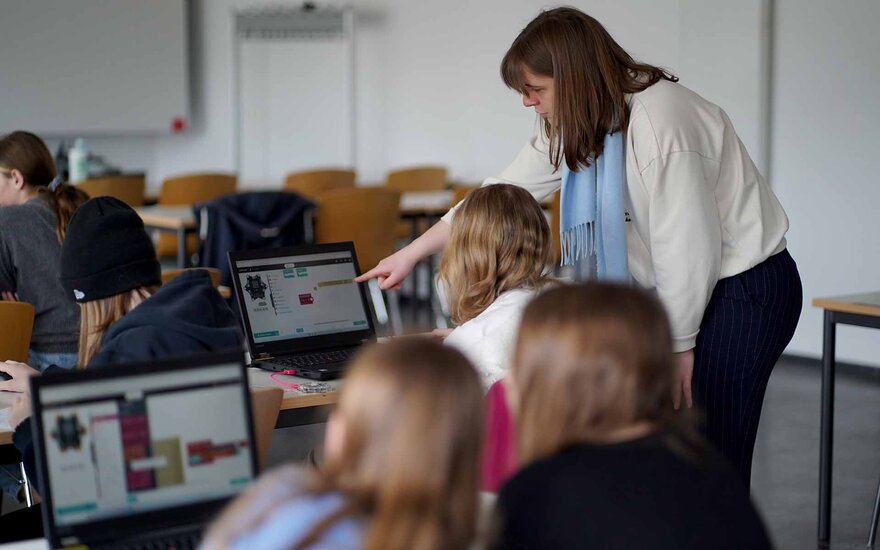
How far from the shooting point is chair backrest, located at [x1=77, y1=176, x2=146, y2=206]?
6.80 metres

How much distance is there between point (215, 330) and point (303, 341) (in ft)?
2.17

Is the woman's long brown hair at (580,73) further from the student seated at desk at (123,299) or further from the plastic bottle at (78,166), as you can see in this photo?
the plastic bottle at (78,166)

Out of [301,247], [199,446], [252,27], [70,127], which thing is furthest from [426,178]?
[199,446]

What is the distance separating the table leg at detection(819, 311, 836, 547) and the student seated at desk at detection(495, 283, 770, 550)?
91.6 inches

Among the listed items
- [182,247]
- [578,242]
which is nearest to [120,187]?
[182,247]

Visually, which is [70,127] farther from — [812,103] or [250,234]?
[812,103]

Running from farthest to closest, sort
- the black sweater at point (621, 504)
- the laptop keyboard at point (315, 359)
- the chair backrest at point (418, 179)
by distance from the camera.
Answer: the chair backrest at point (418, 179) → the laptop keyboard at point (315, 359) → the black sweater at point (621, 504)

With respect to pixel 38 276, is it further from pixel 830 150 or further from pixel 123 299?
pixel 830 150

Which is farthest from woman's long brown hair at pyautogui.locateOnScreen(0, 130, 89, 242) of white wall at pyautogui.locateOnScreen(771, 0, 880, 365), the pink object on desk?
white wall at pyautogui.locateOnScreen(771, 0, 880, 365)

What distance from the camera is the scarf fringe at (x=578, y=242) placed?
2.80 metres

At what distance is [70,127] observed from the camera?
8805 mm

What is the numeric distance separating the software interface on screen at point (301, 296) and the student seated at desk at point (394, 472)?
174cm

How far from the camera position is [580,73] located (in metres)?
2.54

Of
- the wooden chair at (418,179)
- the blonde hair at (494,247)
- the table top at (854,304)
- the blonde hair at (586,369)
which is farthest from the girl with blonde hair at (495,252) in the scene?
the wooden chair at (418,179)
